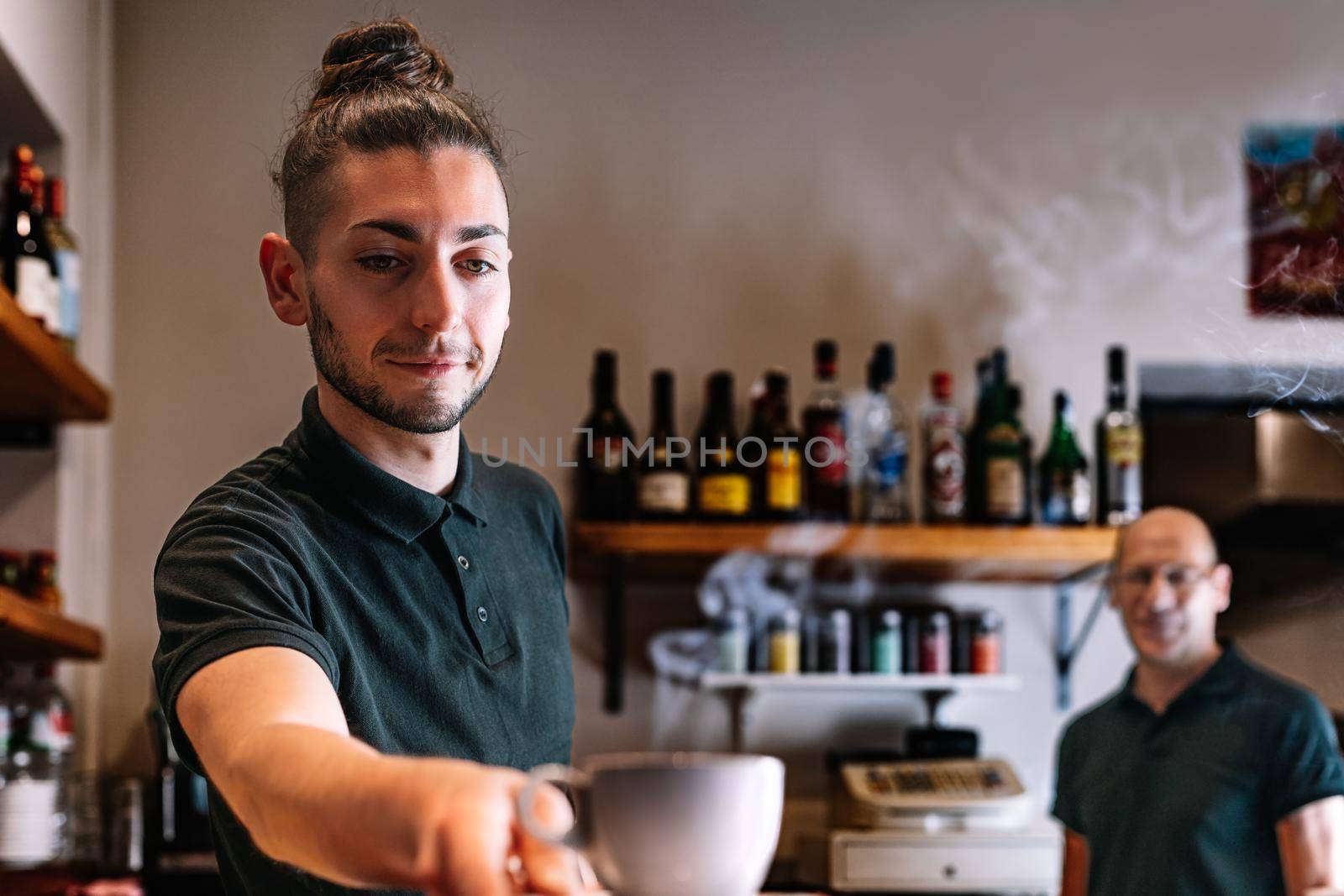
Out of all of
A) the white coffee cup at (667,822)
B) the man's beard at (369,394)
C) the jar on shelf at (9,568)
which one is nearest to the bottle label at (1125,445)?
the jar on shelf at (9,568)

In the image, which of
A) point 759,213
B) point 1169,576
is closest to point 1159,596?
point 1169,576

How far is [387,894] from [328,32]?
329mm

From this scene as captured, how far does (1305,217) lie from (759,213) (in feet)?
1.94

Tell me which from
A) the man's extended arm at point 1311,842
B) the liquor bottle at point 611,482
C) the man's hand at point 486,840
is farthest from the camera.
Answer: the liquor bottle at point 611,482

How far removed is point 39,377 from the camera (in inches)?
62.4

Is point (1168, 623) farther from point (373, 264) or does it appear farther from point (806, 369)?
point (373, 264)

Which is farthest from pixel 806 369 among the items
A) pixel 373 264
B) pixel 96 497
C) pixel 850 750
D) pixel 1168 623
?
pixel 373 264

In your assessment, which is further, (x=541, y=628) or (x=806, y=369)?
(x=806, y=369)

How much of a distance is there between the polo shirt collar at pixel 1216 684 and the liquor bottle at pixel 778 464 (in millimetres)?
704

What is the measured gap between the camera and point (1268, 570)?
1.81 m

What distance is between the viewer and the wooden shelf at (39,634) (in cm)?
140

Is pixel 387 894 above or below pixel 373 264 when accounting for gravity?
below

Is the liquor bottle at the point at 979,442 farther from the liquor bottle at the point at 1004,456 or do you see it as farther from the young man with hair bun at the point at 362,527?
the young man with hair bun at the point at 362,527

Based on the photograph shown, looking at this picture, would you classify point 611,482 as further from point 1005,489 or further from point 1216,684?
point 1216,684
